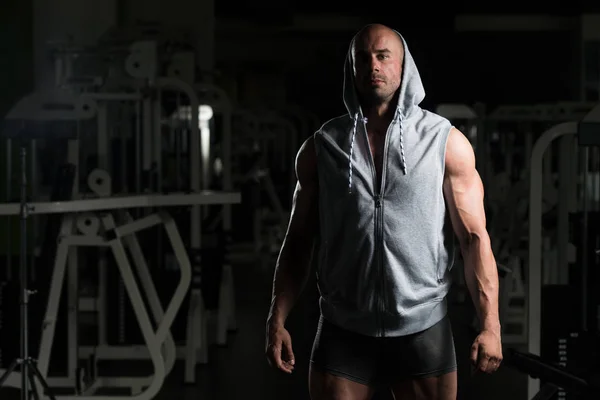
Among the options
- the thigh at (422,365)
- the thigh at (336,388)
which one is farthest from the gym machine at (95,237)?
the thigh at (422,365)

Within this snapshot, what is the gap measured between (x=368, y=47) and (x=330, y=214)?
0.33 meters

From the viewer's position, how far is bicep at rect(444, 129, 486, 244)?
238cm

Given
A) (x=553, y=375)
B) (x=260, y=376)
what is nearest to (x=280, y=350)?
(x=553, y=375)

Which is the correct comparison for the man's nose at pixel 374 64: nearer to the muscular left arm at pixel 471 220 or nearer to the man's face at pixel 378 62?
the man's face at pixel 378 62

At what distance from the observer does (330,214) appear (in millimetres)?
2377

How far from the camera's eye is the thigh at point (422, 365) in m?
2.38

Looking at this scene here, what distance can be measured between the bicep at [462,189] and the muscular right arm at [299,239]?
0.27 meters

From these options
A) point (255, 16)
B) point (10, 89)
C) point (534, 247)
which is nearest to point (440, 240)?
point (534, 247)

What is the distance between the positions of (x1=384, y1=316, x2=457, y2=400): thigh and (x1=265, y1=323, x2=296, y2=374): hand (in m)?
0.19

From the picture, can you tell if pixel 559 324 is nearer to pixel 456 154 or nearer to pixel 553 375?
pixel 553 375

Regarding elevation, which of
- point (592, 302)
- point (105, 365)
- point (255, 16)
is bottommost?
point (105, 365)

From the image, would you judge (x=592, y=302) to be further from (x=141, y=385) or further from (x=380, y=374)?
(x=141, y=385)

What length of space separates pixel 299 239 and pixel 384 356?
0.97 ft

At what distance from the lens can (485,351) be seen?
2.33 meters
